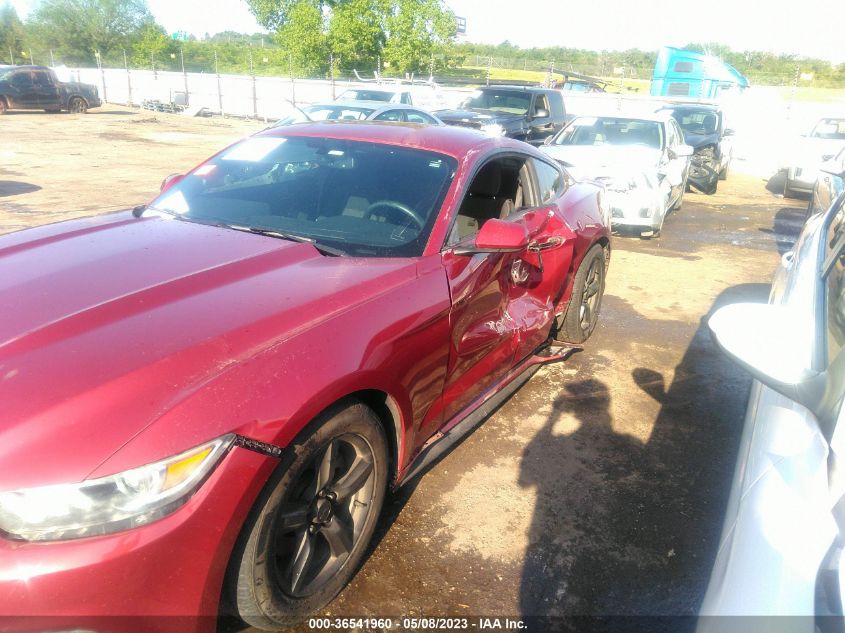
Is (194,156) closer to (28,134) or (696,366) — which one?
(28,134)

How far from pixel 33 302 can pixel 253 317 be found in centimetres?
74

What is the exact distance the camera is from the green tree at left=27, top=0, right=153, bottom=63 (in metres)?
58.5

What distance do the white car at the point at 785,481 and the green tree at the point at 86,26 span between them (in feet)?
224

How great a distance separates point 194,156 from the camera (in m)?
15.5

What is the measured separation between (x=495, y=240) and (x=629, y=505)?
141cm

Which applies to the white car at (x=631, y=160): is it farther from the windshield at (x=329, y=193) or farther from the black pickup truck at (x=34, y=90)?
the black pickup truck at (x=34, y=90)

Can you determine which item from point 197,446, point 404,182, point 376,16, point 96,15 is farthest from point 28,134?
point 96,15

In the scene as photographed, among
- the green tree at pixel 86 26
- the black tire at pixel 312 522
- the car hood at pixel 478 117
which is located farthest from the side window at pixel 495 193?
the green tree at pixel 86 26

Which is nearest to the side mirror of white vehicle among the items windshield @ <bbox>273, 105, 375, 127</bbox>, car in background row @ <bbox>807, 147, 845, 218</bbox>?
car in background row @ <bbox>807, 147, 845, 218</bbox>

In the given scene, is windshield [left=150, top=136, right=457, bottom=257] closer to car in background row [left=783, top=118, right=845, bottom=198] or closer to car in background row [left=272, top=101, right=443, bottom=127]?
car in background row [left=272, top=101, right=443, bottom=127]

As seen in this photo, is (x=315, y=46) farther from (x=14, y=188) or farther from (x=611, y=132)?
(x=611, y=132)

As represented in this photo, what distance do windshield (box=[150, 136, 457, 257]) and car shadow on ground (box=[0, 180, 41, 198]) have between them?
8155mm

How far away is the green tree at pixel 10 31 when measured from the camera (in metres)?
55.8

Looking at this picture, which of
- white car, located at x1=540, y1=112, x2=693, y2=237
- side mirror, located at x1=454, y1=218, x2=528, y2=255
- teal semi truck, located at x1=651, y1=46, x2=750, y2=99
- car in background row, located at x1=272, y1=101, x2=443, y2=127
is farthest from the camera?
teal semi truck, located at x1=651, y1=46, x2=750, y2=99
